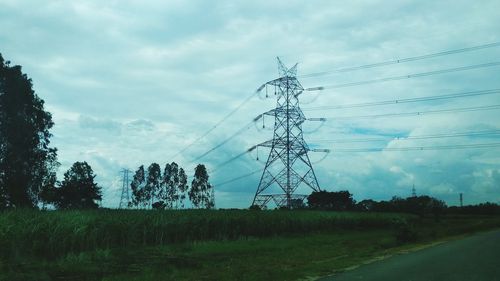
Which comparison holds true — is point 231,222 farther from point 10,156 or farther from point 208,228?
point 10,156

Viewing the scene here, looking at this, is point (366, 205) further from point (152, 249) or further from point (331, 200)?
point (152, 249)

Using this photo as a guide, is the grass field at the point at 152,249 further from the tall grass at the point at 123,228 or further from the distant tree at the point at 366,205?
the distant tree at the point at 366,205

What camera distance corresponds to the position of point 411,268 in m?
18.1

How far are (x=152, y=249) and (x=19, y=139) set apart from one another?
33.7 m

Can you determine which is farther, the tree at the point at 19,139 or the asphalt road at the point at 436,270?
the tree at the point at 19,139

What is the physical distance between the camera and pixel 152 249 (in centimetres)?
2770

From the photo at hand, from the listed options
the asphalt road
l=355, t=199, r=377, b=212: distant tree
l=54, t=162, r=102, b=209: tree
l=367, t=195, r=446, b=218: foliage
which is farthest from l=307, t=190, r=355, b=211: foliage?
the asphalt road

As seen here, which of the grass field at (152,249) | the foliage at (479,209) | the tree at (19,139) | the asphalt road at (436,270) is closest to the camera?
the asphalt road at (436,270)

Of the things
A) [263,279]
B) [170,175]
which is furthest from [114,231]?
[170,175]

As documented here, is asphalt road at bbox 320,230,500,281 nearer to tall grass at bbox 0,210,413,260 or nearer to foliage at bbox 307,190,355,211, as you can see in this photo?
tall grass at bbox 0,210,413,260

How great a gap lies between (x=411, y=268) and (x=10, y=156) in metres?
47.0

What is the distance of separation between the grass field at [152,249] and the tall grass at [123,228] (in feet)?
0.14

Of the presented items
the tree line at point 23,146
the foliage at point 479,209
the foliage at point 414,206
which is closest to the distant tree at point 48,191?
the tree line at point 23,146

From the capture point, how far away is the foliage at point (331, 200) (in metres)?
84.1
